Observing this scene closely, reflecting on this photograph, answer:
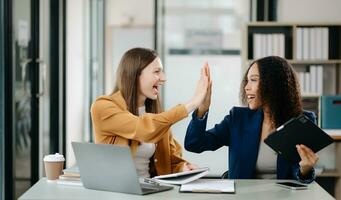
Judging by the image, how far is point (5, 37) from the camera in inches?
141

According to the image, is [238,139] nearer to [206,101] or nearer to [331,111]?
[206,101]

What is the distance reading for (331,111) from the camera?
4.59 meters

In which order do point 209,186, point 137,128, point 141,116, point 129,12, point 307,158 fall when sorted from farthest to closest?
point 129,12 → point 141,116 → point 137,128 → point 307,158 → point 209,186

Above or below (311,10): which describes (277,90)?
below

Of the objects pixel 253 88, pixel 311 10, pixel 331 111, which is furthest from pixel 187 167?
pixel 311 10

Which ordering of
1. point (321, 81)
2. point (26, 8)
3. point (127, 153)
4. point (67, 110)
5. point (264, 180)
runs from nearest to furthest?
1. point (127, 153)
2. point (264, 180)
3. point (26, 8)
4. point (321, 81)
5. point (67, 110)

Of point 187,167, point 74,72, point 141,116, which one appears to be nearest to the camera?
point 141,116

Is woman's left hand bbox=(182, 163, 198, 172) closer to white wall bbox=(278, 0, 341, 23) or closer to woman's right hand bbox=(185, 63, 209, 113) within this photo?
woman's right hand bbox=(185, 63, 209, 113)

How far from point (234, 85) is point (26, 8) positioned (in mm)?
2392

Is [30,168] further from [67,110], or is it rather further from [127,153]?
[127,153]

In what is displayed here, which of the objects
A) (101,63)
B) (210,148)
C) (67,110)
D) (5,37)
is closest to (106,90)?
(101,63)

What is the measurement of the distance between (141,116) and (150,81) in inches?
8.4

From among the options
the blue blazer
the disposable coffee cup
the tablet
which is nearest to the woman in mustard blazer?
the blue blazer

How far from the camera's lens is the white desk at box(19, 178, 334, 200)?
2.26 metres
